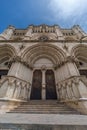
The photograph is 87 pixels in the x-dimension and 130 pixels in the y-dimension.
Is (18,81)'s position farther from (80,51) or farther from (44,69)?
(80,51)

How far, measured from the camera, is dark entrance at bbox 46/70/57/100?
27.4 ft

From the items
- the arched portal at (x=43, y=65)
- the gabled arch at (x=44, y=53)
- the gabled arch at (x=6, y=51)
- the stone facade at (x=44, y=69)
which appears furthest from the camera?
the gabled arch at (x=6, y=51)

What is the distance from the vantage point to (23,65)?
8.86 metres

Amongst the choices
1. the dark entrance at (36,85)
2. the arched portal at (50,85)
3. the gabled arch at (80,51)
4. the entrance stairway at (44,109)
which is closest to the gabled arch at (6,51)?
the dark entrance at (36,85)

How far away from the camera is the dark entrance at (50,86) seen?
8352mm

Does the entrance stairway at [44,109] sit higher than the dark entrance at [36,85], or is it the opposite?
the dark entrance at [36,85]

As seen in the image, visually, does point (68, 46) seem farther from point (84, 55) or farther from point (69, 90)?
point (69, 90)

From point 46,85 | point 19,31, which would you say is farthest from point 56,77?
point 19,31

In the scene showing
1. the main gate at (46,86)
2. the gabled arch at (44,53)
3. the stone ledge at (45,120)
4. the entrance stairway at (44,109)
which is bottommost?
the stone ledge at (45,120)

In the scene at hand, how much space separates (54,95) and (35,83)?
7.66 feet

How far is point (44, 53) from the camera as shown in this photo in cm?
1112

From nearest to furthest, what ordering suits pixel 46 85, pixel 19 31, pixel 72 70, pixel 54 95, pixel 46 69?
pixel 72 70, pixel 54 95, pixel 46 85, pixel 46 69, pixel 19 31

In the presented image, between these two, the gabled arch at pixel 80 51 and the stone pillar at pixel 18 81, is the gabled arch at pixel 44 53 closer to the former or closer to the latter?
the stone pillar at pixel 18 81

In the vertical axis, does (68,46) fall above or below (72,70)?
above
